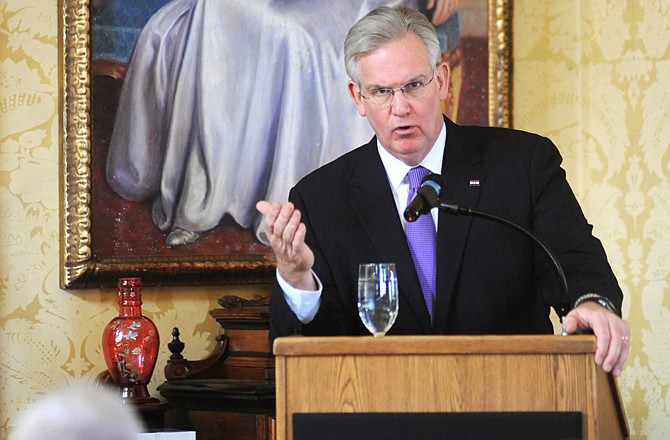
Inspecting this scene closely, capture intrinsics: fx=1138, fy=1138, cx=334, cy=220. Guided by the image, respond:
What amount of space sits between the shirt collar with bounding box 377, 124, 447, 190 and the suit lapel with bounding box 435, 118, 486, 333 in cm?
2

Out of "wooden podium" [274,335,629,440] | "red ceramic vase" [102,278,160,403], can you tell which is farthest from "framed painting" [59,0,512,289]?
"wooden podium" [274,335,629,440]

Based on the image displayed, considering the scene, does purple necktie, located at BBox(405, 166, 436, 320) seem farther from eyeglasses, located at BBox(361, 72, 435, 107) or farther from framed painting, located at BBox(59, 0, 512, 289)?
framed painting, located at BBox(59, 0, 512, 289)

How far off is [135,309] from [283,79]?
0.94m

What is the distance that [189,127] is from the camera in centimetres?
366

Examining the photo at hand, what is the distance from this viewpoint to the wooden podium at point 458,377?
2.13 meters

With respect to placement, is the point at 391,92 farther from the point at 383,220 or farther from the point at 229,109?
the point at 229,109

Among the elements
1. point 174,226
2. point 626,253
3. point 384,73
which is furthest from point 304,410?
point 626,253

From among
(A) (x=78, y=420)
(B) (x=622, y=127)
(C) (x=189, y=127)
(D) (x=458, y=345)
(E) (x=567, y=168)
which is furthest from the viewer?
(E) (x=567, y=168)

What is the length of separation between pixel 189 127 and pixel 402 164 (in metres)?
0.95

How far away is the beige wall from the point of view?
11.3ft

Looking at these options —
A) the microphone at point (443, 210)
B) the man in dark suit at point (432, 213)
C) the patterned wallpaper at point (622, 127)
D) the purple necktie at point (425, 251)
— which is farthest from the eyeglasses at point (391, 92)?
the patterned wallpaper at point (622, 127)

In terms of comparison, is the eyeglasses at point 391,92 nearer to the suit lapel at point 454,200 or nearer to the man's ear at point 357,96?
the man's ear at point 357,96

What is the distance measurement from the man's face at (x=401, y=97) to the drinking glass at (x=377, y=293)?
689mm

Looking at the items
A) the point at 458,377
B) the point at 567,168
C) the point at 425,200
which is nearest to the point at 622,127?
the point at 567,168
